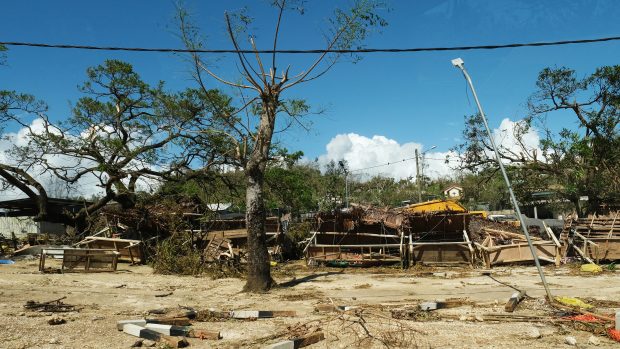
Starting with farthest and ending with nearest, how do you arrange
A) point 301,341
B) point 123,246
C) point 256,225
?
point 123,246, point 256,225, point 301,341

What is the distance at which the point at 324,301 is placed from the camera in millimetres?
10617

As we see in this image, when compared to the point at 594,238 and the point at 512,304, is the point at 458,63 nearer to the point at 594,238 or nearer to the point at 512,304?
the point at 512,304

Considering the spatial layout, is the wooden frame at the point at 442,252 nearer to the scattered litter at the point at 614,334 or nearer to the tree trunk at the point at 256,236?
the tree trunk at the point at 256,236

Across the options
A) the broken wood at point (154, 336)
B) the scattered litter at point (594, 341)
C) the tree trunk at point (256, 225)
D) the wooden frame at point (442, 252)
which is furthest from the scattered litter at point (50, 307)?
the wooden frame at point (442, 252)

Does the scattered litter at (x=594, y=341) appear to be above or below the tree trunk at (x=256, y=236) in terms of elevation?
below

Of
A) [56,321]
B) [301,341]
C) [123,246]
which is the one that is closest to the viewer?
[301,341]

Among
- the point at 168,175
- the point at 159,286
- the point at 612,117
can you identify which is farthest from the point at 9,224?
the point at 612,117

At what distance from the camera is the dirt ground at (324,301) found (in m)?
6.95

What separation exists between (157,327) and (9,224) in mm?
41519

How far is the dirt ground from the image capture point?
6953 mm

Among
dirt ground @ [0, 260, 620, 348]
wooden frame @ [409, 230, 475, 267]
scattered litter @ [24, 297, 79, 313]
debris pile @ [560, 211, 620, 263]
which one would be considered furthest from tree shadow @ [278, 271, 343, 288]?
debris pile @ [560, 211, 620, 263]

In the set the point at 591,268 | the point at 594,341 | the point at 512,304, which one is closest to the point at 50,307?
the point at 512,304

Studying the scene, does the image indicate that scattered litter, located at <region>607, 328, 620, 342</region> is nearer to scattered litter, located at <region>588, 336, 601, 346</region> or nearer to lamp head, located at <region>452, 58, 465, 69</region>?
scattered litter, located at <region>588, 336, 601, 346</region>

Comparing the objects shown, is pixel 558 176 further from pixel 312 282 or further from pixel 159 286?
pixel 159 286
